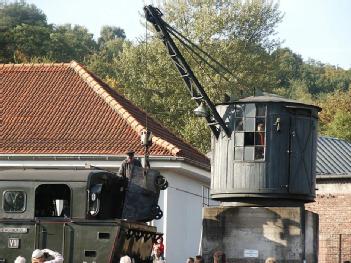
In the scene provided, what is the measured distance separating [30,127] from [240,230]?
1159cm

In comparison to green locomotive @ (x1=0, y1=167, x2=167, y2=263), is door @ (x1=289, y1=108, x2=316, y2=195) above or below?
above

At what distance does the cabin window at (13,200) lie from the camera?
75.8ft

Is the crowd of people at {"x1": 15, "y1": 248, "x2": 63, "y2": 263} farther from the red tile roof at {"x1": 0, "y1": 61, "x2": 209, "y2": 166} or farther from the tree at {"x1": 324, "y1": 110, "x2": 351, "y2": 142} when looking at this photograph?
the tree at {"x1": 324, "y1": 110, "x2": 351, "y2": 142}

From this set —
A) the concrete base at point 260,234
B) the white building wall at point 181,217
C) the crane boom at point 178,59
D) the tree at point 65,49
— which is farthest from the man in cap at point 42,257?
the tree at point 65,49

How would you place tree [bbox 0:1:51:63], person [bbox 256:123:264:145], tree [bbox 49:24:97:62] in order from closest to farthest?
1. person [bbox 256:123:264:145]
2. tree [bbox 0:1:51:63]
3. tree [bbox 49:24:97:62]

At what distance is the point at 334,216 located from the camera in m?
48.0

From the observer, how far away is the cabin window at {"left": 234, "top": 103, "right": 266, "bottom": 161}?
3110 centimetres

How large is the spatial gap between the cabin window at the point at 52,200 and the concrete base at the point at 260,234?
28.0ft

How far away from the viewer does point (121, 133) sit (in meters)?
38.7

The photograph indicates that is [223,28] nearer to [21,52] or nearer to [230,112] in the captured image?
[21,52]

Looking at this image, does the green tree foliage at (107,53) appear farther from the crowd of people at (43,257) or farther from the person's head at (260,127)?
the crowd of people at (43,257)

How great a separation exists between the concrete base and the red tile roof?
5990 mm

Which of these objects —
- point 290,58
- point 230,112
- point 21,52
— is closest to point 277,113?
point 230,112

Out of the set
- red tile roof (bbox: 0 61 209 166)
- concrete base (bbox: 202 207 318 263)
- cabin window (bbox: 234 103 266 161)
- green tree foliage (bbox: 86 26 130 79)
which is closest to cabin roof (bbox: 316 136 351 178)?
red tile roof (bbox: 0 61 209 166)
